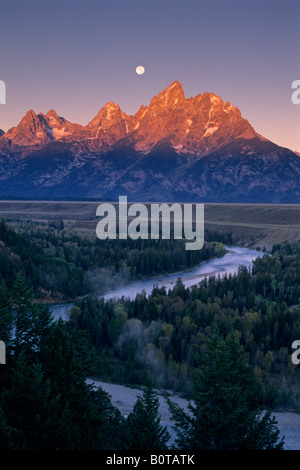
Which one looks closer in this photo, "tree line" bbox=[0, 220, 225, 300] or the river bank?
the river bank

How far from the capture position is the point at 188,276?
285 ft

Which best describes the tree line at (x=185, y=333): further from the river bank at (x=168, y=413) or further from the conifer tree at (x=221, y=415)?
the conifer tree at (x=221, y=415)

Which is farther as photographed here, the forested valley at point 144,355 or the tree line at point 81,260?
the tree line at point 81,260

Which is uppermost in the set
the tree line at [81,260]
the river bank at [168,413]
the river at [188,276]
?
the tree line at [81,260]

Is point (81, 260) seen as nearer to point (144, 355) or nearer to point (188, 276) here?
point (188, 276)

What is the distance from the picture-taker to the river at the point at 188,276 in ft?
231

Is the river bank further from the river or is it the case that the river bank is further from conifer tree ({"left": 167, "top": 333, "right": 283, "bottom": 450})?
the river

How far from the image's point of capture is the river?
70.4 meters

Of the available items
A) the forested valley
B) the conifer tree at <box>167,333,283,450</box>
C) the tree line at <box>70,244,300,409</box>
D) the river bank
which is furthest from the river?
the conifer tree at <box>167,333,283,450</box>

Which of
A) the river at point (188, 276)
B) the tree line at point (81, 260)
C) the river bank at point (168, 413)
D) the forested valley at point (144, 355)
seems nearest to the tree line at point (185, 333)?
the forested valley at point (144, 355)

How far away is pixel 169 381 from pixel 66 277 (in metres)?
40.7
